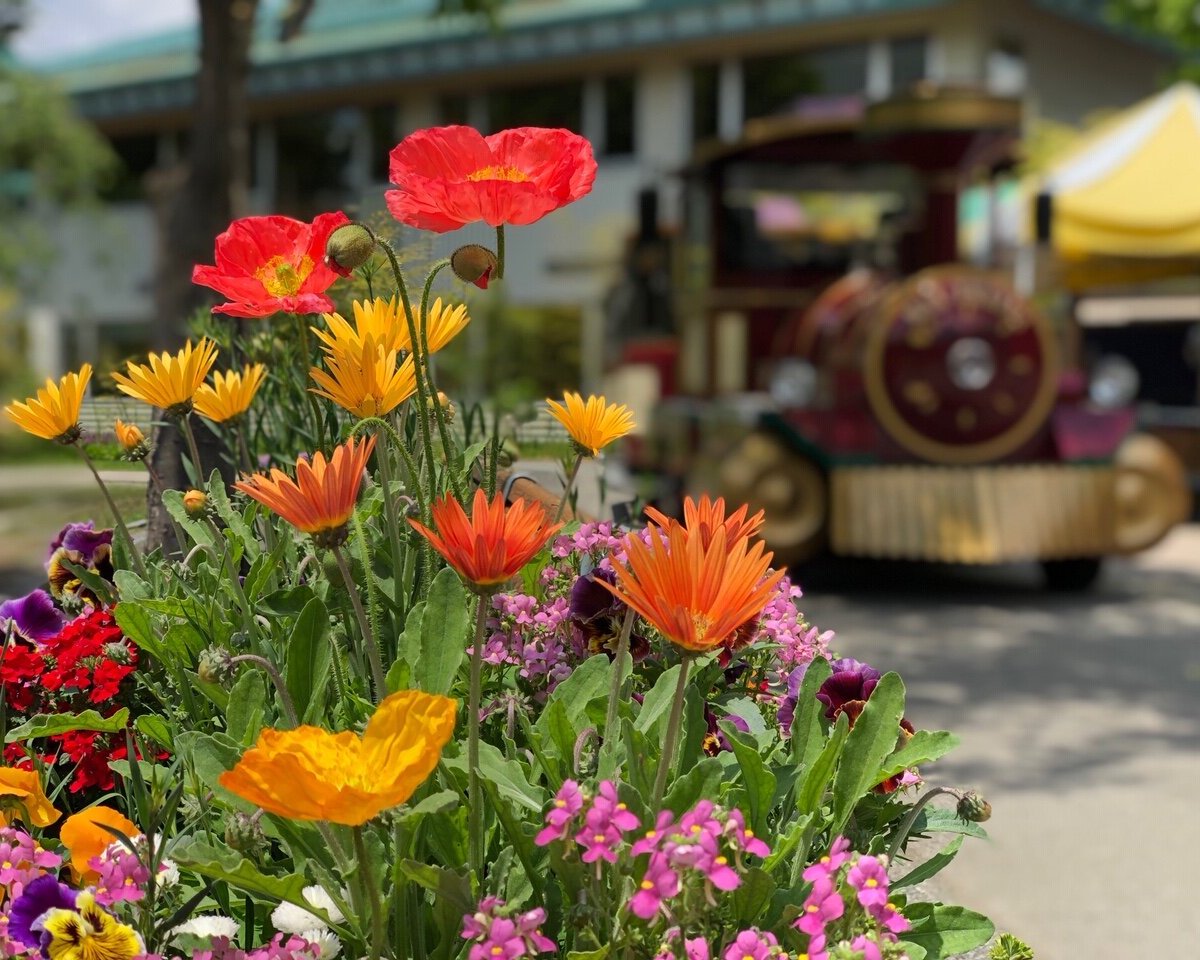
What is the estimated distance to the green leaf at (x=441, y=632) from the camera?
1.26m

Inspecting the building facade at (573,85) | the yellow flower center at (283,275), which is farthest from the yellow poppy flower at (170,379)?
the building facade at (573,85)

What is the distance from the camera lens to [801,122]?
25.5 ft

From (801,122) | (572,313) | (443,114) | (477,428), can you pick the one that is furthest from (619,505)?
(443,114)

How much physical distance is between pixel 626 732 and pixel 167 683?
0.64 meters

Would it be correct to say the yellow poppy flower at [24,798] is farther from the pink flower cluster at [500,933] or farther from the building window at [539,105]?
the building window at [539,105]

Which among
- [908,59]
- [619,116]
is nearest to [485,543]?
[908,59]

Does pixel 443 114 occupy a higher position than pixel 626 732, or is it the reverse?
pixel 443 114

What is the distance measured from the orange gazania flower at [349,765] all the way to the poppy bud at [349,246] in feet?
1.41

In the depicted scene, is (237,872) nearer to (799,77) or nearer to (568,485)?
(568,485)

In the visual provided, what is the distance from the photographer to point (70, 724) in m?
1.39

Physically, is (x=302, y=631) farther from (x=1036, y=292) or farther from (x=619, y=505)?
(x=1036, y=292)

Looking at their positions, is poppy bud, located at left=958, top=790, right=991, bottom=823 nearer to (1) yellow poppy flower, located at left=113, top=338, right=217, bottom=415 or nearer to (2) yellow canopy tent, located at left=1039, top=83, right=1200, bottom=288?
(1) yellow poppy flower, located at left=113, top=338, right=217, bottom=415

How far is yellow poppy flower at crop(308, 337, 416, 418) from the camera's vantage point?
133cm

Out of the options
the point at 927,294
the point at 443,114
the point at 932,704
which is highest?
the point at 443,114
